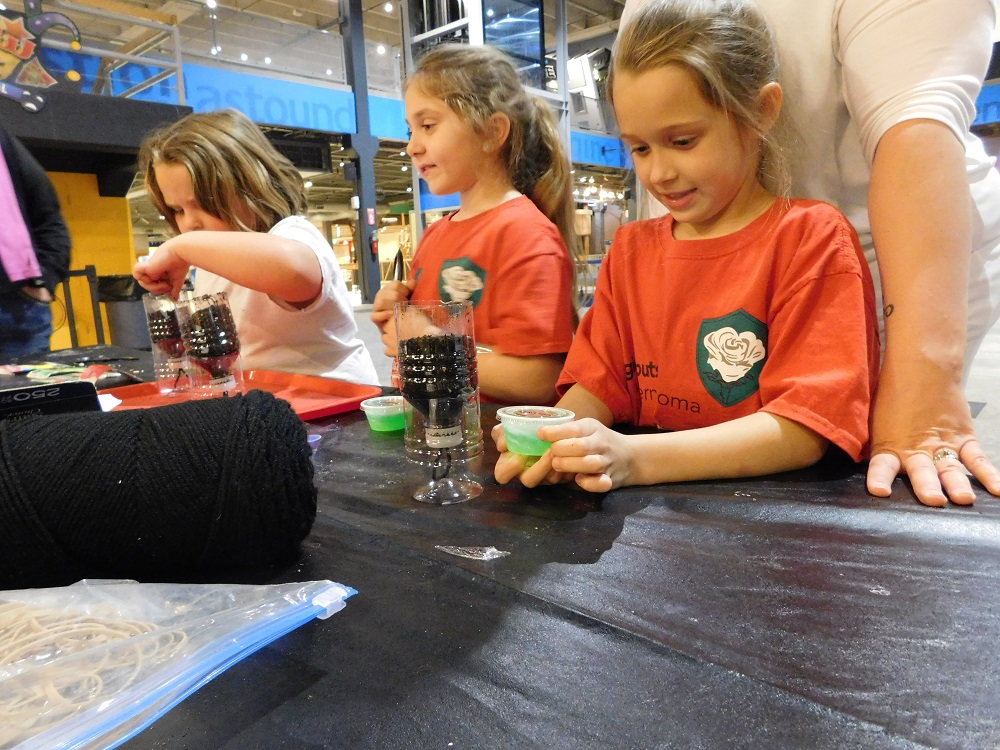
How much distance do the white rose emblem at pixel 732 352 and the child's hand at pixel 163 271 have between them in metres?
1.11

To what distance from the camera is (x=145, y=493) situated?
0.49 meters

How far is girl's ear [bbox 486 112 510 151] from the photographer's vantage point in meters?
1.38

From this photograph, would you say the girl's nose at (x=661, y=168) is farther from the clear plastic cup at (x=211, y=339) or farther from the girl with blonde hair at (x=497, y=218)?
the clear plastic cup at (x=211, y=339)

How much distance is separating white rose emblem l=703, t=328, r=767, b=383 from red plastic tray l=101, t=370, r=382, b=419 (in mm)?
640

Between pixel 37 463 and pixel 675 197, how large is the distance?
32.7 inches

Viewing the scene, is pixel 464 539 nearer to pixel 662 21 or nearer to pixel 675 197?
pixel 675 197

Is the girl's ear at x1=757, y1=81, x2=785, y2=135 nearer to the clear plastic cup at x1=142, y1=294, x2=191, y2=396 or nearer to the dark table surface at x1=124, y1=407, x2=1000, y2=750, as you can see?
the dark table surface at x1=124, y1=407, x2=1000, y2=750

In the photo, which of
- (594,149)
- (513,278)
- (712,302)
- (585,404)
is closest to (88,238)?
(513,278)

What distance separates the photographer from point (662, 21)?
0.89 meters

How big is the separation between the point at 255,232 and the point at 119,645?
1213 millimetres

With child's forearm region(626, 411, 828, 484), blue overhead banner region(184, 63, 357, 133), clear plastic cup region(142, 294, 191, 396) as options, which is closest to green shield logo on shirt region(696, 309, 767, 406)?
child's forearm region(626, 411, 828, 484)

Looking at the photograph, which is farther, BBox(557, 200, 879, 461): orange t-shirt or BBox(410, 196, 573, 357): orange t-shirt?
BBox(410, 196, 573, 357): orange t-shirt

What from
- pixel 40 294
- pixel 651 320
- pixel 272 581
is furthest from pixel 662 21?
pixel 40 294

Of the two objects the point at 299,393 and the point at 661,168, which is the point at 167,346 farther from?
the point at 661,168
